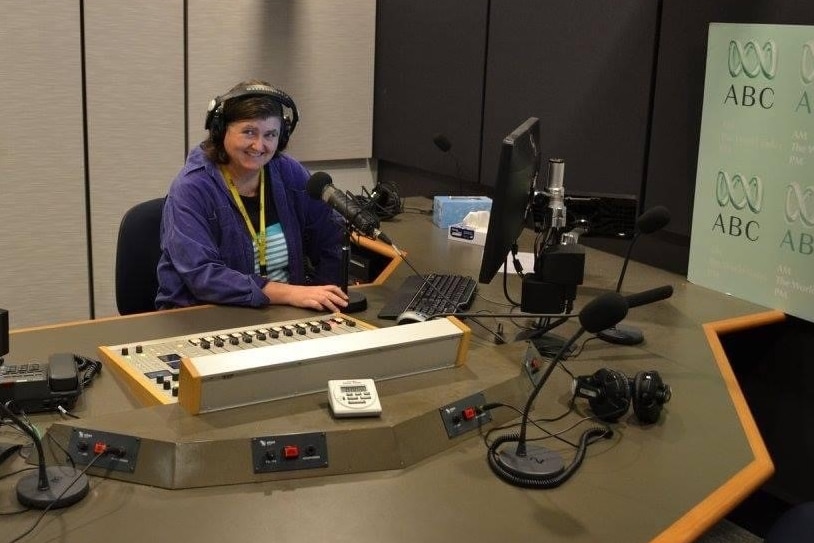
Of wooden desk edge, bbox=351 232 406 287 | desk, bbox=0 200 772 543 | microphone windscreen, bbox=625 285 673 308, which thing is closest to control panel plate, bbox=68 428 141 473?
desk, bbox=0 200 772 543

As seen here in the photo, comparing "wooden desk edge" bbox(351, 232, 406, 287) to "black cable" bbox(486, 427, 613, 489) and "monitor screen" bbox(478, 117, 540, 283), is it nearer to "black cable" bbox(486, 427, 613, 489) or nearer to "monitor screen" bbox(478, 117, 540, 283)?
"monitor screen" bbox(478, 117, 540, 283)

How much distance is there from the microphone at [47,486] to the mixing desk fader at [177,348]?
0.25m

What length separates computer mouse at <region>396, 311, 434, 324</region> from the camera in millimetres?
1972

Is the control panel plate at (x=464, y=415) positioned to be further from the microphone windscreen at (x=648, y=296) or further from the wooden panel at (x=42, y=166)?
the wooden panel at (x=42, y=166)

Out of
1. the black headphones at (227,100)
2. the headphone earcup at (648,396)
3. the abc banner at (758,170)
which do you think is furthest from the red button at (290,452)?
the abc banner at (758,170)

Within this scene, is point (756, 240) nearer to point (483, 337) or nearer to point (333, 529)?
point (483, 337)

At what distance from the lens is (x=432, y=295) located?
2211mm

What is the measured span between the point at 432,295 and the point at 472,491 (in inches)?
35.3

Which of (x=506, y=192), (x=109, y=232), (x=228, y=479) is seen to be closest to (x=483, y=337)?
(x=506, y=192)

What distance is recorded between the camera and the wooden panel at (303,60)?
11.1ft

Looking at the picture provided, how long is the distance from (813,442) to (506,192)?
4.04 feet

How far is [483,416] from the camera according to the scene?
1560 mm

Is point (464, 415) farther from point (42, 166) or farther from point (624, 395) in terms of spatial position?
point (42, 166)

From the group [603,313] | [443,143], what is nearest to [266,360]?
[603,313]
